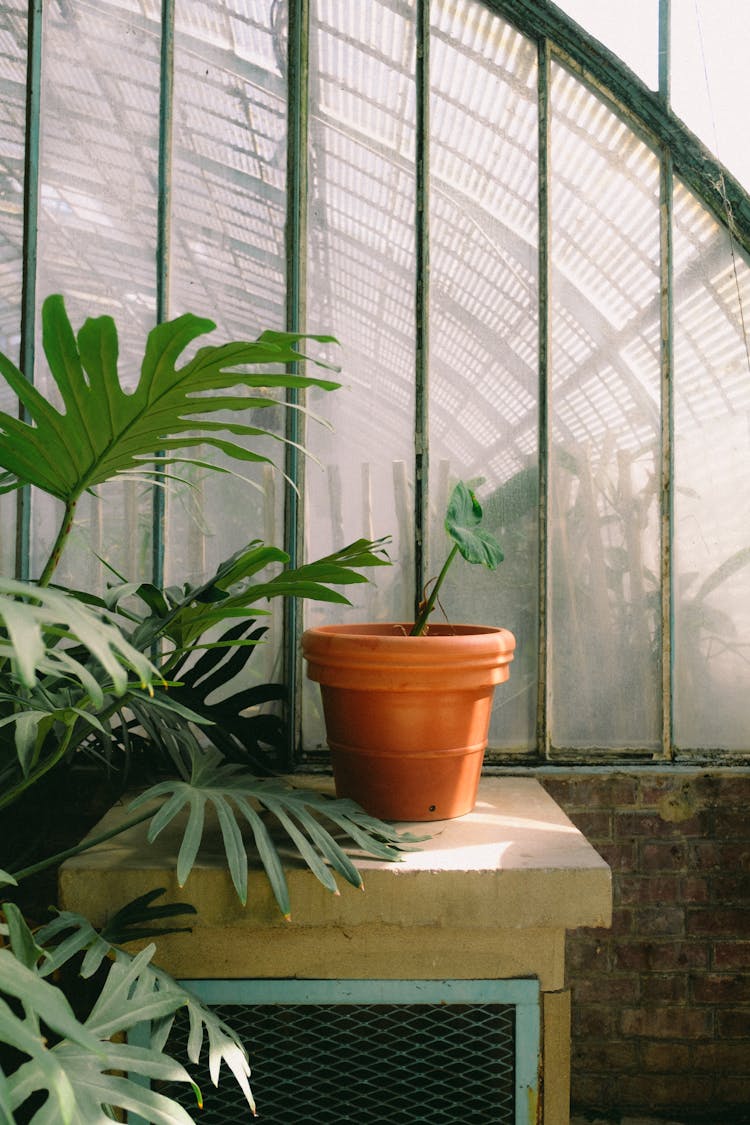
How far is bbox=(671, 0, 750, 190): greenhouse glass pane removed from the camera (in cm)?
198

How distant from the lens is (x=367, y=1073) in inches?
66.1

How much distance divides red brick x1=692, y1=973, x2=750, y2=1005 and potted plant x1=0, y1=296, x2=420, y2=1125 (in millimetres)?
958

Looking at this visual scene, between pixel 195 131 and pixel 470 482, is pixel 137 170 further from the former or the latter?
pixel 470 482

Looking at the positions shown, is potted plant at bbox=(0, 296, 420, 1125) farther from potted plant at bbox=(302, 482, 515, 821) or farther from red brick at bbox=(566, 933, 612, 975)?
red brick at bbox=(566, 933, 612, 975)

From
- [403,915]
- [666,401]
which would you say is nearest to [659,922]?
[403,915]

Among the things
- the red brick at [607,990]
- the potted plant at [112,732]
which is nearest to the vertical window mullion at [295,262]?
the potted plant at [112,732]

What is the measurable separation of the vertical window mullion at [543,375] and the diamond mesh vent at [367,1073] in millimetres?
622

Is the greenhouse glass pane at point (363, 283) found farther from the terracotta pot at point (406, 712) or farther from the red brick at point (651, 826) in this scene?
the red brick at point (651, 826)

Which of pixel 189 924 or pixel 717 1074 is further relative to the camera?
pixel 717 1074

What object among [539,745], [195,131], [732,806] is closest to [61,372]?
[195,131]

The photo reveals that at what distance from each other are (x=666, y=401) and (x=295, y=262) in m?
0.90

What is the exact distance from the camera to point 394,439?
6.51 feet

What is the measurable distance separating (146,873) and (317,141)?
159 centimetres

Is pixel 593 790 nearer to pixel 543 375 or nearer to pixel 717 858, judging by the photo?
pixel 717 858
